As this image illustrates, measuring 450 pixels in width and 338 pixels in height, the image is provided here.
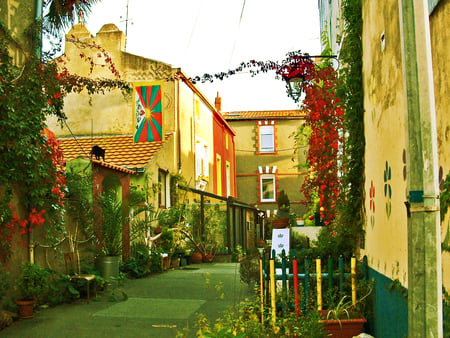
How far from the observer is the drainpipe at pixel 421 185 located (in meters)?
2.25

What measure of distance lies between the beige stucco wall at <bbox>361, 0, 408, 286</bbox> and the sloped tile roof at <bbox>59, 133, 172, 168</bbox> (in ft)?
34.8

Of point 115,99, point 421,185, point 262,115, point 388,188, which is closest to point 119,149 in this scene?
point 115,99

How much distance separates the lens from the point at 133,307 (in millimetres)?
9203

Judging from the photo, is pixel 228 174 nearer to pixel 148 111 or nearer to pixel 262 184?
pixel 262 184

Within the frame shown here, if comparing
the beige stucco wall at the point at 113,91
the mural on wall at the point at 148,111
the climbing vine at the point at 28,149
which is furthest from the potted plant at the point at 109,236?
the beige stucco wall at the point at 113,91

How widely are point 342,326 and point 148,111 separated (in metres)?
10.7

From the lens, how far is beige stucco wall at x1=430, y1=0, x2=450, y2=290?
314cm

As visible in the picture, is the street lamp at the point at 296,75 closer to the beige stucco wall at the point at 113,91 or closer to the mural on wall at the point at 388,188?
the mural on wall at the point at 388,188

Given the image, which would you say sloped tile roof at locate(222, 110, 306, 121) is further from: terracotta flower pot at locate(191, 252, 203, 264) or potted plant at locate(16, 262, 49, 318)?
potted plant at locate(16, 262, 49, 318)

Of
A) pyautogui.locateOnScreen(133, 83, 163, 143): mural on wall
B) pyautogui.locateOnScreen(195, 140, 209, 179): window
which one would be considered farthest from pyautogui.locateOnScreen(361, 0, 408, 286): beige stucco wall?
pyautogui.locateOnScreen(195, 140, 209, 179): window

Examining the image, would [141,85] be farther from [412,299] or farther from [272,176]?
[272,176]

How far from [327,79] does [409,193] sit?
683cm

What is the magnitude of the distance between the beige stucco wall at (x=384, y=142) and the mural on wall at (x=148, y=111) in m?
9.14

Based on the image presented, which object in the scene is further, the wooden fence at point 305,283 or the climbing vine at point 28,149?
the climbing vine at point 28,149
